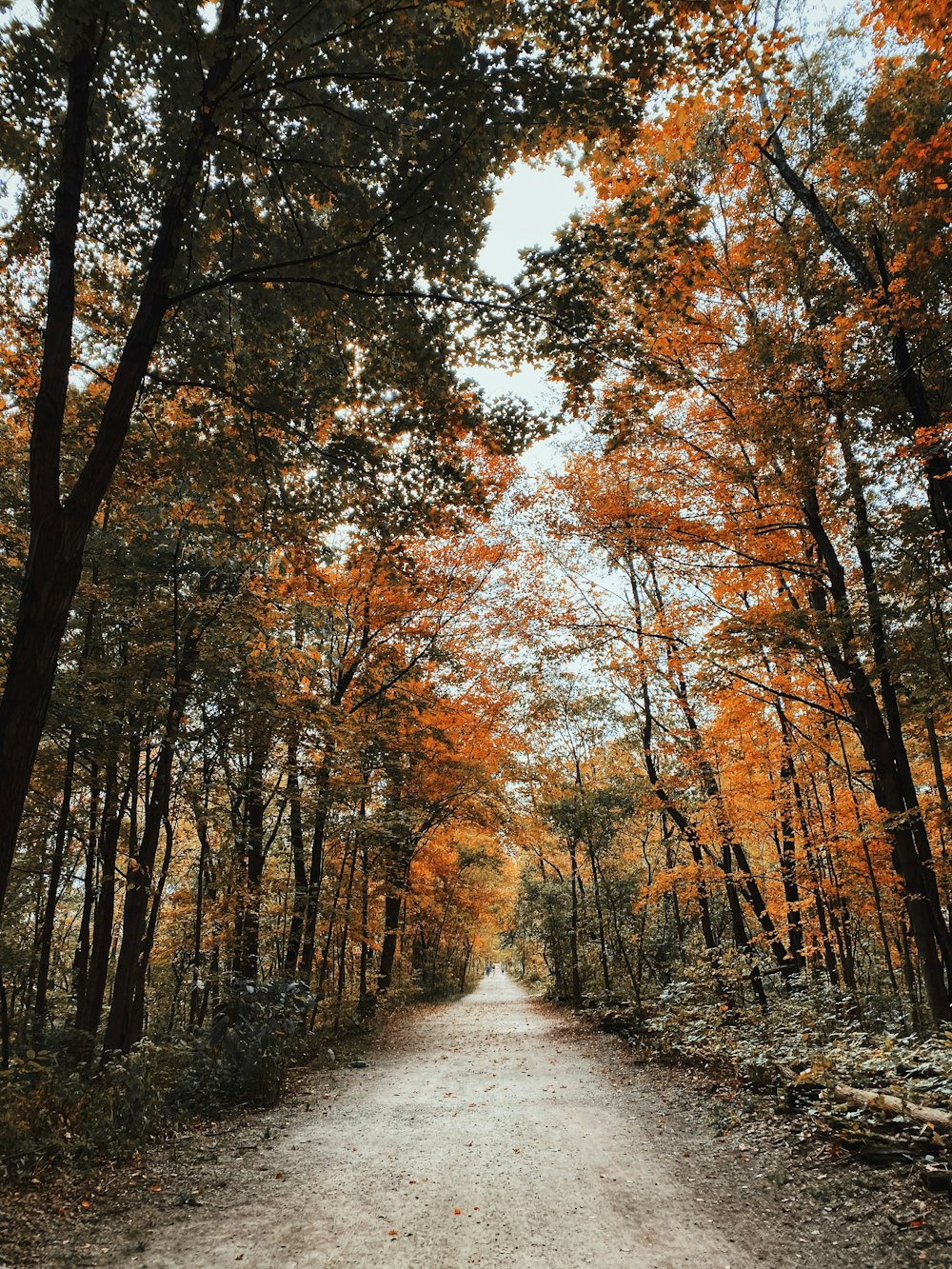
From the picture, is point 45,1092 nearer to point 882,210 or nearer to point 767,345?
point 767,345

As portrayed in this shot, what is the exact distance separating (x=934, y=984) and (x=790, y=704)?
4795 millimetres

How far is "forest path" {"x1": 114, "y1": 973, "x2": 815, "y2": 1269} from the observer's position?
3863 millimetres

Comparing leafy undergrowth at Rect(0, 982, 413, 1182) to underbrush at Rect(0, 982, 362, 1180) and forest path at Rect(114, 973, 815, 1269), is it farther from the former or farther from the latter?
forest path at Rect(114, 973, 815, 1269)

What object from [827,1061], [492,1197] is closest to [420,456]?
[492,1197]

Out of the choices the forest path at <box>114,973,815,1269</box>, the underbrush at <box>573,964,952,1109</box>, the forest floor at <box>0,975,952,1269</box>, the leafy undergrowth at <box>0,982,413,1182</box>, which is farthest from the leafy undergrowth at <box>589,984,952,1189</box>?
the leafy undergrowth at <box>0,982,413,1182</box>

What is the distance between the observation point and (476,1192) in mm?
4816

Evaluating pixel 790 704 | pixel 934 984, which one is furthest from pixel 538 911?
pixel 934 984

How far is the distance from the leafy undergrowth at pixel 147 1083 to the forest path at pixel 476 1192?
86 centimetres

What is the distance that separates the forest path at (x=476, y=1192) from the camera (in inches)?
152

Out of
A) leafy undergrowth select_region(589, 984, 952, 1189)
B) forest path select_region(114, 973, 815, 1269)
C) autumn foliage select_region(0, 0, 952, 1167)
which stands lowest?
forest path select_region(114, 973, 815, 1269)

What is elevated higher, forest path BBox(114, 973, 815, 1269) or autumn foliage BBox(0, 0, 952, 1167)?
autumn foliage BBox(0, 0, 952, 1167)

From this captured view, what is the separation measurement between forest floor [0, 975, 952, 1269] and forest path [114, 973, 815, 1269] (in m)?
0.02

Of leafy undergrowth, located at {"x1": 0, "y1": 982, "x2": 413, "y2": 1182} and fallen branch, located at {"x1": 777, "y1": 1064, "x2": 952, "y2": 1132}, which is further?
leafy undergrowth, located at {"x1": 0, "y1": 982, "x2": 413, "y2": 1182}

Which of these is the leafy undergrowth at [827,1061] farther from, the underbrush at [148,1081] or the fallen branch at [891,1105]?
the underbrush at [148,1081]
